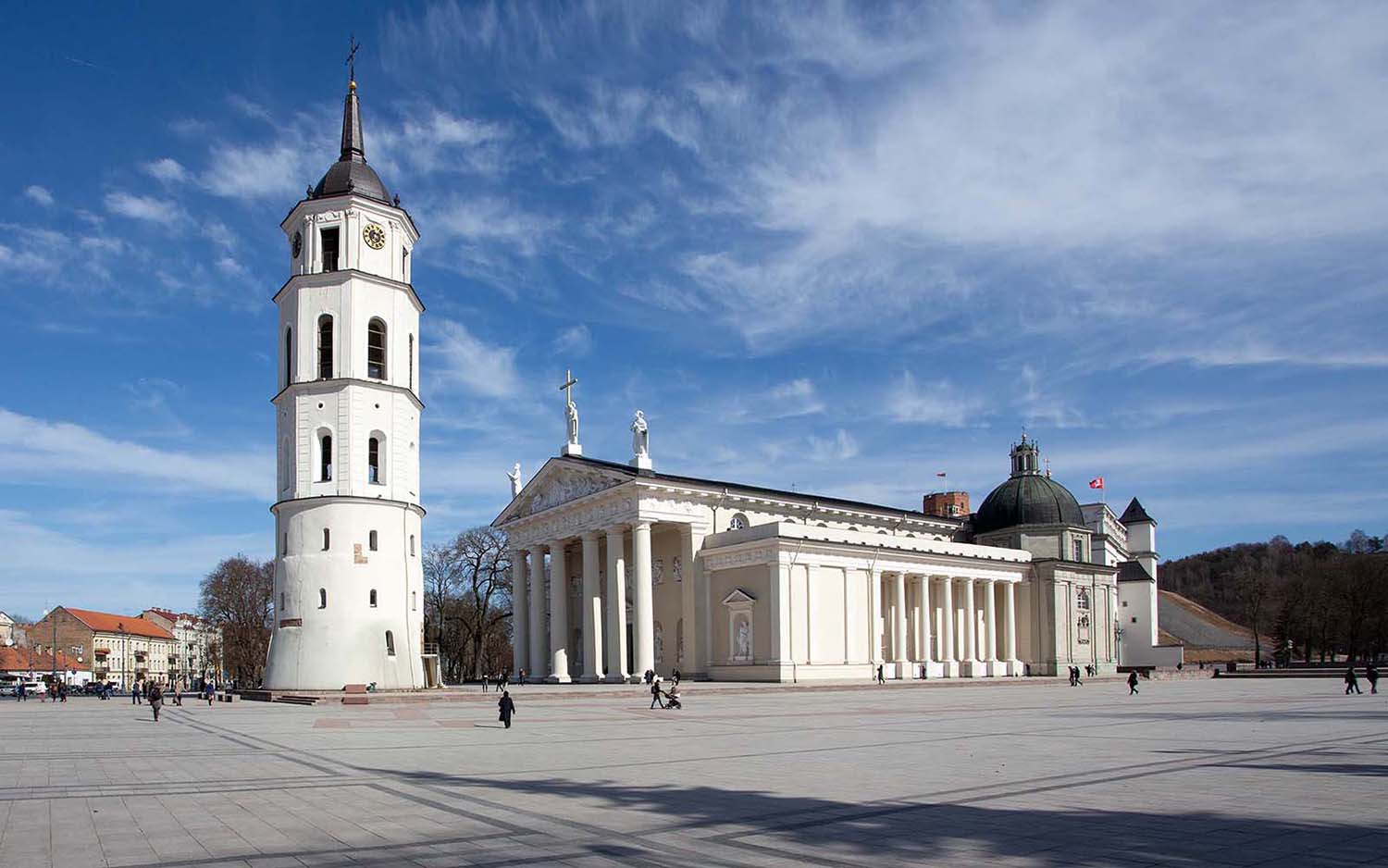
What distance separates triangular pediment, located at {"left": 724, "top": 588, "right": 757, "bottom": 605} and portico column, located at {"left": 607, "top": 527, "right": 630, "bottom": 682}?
5.73 metres

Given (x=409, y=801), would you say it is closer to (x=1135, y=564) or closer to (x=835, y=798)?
(x=835, y=798)

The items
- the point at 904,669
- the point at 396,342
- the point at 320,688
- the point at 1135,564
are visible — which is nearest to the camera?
the point at 320,688

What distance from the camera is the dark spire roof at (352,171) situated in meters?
47.4

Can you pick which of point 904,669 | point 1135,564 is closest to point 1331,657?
point 1135,564

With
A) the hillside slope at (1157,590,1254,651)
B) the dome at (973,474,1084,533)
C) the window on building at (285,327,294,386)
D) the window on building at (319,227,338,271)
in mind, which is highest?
the window on building at (319,227,338,271)

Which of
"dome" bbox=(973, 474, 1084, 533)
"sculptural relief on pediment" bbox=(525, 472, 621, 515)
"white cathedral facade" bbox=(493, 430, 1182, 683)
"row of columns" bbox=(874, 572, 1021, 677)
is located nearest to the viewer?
"white cathedral facade" bbox=(493, 430, 1182, 683)

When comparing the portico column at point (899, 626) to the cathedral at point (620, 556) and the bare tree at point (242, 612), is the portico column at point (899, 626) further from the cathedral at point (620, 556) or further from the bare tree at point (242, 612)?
the bare tree at point (242, 612)

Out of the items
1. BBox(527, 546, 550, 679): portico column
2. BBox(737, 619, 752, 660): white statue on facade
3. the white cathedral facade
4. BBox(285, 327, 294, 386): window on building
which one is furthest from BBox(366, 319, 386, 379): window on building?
BBox(527, 546, 550, 679): portico column

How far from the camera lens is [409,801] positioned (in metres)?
13.1

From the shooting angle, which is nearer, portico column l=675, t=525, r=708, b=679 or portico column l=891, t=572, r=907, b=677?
portico column l=675, t=525, r=708, b=679

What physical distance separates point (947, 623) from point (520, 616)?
27470 mm

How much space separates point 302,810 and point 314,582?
109ft

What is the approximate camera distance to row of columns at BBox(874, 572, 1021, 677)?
6562 cm

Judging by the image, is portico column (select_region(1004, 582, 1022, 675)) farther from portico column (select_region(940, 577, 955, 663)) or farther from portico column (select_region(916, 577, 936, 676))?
portico column (select_region(916, 577, 936, 676))
